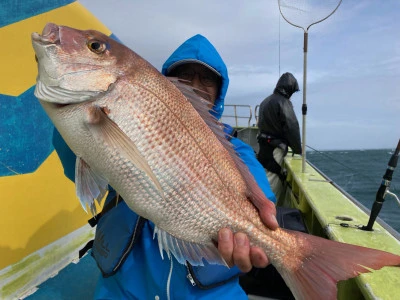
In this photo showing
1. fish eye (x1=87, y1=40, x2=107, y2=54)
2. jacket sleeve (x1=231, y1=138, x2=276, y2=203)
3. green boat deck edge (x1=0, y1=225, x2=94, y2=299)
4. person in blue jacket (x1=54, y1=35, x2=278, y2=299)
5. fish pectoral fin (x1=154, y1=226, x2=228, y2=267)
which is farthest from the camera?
green boat deck edge (x1=0, y1=225, x2=94, y2=299)

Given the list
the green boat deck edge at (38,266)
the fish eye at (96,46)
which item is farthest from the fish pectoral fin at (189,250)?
the green boat deck edge at (38,266)

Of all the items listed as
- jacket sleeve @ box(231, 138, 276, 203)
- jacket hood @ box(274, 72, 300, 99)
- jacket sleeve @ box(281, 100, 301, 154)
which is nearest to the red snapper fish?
jacket sleeve @ box(231, 138, 276, 203)

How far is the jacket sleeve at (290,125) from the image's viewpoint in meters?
5.64

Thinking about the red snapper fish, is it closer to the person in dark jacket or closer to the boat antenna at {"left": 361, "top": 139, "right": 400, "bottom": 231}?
the boat antenna at {"left": 361, "top": 139, "right": 400, "bottom": 231}

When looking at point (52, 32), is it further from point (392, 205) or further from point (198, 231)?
point (392, 205)

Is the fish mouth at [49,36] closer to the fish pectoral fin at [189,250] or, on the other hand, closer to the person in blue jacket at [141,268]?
the person in blue jacket at [141,268]

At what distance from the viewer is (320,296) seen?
1287 millimetres

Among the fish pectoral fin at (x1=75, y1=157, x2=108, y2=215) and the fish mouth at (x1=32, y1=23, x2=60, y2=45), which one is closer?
the fish mouth at (x1=32, y1=23, x2=60, y2=45)

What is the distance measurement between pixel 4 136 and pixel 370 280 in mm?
2534

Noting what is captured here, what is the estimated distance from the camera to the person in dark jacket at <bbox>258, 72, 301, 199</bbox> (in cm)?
568

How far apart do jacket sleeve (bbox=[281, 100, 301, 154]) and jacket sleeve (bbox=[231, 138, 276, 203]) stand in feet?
12.3

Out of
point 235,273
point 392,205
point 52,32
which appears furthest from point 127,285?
point 392,205

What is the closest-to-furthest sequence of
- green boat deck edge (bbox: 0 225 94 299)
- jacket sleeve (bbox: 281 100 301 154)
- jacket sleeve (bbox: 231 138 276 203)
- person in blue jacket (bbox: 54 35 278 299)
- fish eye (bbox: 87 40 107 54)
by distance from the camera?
fish eye (bbox: 87 40 107 54), person in blue jacket (bbox: 54 35 278 299), jacket sleeve (bbox: 231 138 276 203), green boat deck edge (bbox: 0 225 94 299), jacket sleeve (bbox: 281 100 301 154)

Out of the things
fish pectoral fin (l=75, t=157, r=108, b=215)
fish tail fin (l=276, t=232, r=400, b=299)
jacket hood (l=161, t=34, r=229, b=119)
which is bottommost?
fish tail fin (l=276, t=232, r=400, b=299)
